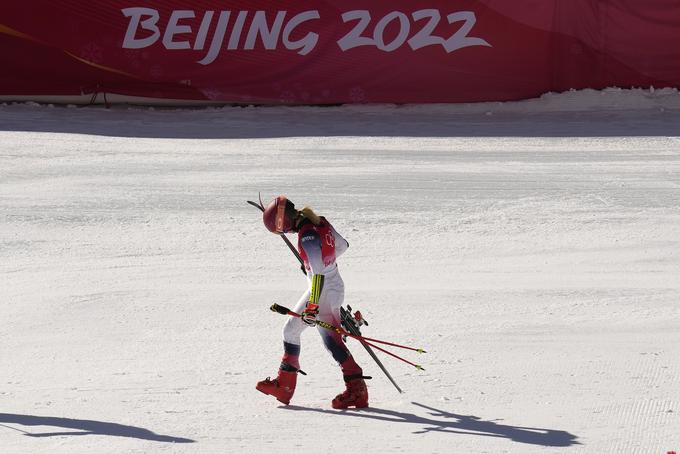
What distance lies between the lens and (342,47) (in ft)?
62.5

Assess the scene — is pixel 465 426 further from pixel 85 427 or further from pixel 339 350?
pixel 85 427

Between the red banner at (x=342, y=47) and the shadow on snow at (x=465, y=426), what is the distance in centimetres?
1212

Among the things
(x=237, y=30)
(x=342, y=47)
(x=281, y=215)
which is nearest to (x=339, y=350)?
(x=281, y=215)

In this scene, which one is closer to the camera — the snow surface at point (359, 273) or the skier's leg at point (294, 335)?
the snow surface at point (359, 273)

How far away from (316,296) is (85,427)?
1582 millimetres

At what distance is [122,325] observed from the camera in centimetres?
958

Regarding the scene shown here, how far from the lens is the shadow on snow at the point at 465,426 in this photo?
674cm

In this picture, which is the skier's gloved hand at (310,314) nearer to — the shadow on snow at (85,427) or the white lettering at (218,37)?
the shadow on snow at (85,427)

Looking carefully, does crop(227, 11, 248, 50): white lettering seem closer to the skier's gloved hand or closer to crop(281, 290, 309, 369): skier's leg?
crop(281, 290, 309, 369): skier's leg

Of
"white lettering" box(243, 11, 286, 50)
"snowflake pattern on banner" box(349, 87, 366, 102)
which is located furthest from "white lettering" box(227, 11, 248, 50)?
"snowflake pattern on banner" box(349, 87, 366, 102)

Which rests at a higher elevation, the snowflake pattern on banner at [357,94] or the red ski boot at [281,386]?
the snowflake pattern on banner at [357,94]

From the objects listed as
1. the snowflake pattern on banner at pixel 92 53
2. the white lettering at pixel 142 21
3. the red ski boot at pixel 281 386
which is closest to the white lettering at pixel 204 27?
the white lettering at pixel 142 21

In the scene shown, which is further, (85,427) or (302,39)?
(302,39)

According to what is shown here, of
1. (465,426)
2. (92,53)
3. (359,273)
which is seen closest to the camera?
(465,426)
